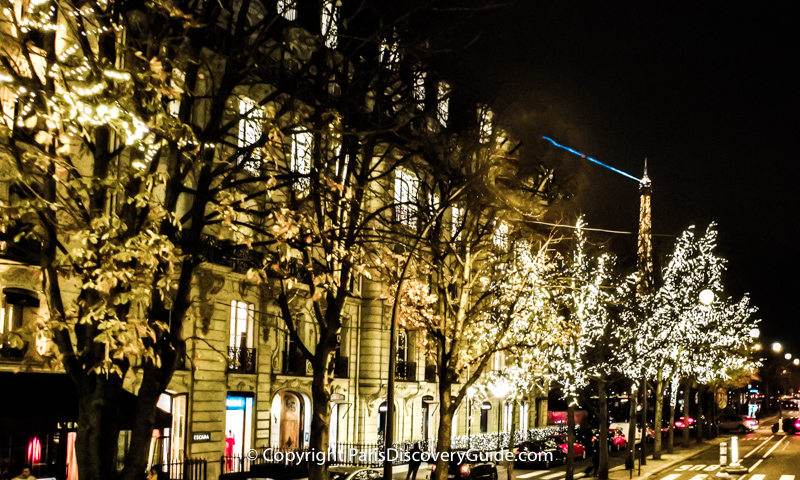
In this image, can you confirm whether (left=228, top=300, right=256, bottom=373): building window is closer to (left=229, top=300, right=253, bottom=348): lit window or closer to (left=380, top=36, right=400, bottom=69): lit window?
(left=229, top=300, right=253, bottom=348): lit window

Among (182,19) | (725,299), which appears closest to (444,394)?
(182,19)

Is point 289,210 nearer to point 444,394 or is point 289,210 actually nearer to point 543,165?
point 444,394

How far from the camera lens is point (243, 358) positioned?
31047mm

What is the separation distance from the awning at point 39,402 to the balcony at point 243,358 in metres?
9.30

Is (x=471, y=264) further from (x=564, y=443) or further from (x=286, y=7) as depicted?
(x=564, y=443)

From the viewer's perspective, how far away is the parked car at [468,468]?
2805 cm

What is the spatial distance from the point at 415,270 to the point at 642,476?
1466 centimetres

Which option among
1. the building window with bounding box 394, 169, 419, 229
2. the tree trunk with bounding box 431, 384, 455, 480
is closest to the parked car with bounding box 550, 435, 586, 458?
the building window with bounding box 394, 169, 419, 229

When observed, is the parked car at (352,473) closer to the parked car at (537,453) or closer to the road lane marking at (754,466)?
the parked car at (537,453)

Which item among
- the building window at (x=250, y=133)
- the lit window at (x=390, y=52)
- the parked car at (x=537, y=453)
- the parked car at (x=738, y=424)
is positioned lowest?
the parked car at (x=738, y=424)

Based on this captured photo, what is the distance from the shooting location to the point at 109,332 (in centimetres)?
924

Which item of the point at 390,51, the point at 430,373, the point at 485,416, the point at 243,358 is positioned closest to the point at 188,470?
the point at 243,358

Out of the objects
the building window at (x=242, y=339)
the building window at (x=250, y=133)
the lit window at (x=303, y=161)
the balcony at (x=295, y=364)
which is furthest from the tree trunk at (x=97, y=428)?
the balcony at (x=295, y=364)

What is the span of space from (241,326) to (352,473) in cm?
1307
